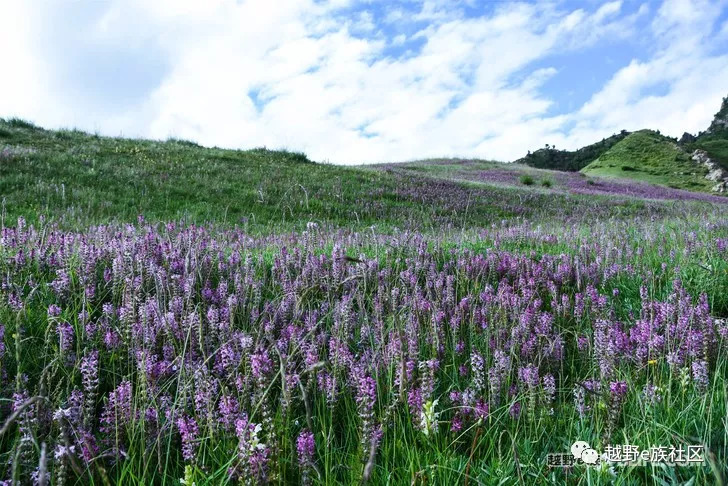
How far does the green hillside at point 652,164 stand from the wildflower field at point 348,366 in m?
52.1

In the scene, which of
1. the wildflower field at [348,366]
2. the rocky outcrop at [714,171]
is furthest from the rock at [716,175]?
the wildflower field at [348,366]

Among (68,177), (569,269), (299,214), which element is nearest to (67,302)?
(569,269)

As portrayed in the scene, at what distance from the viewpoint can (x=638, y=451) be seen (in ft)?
7.00

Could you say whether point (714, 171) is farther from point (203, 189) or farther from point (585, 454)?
point (585, 454)

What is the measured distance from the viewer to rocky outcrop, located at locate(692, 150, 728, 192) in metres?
46.3

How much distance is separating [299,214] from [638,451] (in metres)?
13.7

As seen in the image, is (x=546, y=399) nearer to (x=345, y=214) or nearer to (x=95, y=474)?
(x=95, y=474)

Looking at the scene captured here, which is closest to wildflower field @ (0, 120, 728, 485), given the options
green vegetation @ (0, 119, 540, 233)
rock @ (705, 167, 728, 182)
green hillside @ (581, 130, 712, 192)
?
green vegetation @ (0, 119, 540, 233)

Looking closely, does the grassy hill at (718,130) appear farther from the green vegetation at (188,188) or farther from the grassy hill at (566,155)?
the green vegetation at (188,188)

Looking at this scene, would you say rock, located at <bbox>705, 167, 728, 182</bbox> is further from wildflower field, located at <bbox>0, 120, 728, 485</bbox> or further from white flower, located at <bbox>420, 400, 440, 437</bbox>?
white flower, located at <bbox>420, 400, 440, 437</bbox>

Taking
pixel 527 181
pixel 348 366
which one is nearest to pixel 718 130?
pixel 527 181

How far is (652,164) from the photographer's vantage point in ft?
188

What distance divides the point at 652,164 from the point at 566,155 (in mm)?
30110

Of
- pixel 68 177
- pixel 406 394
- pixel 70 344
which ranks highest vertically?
pixel 68 177
